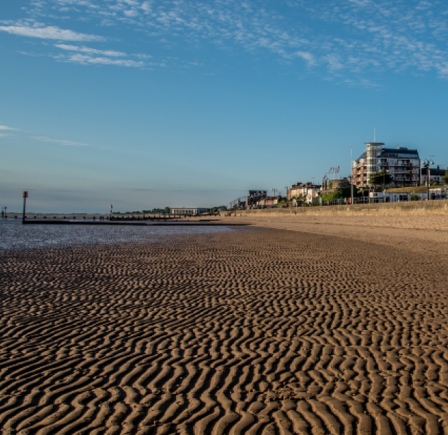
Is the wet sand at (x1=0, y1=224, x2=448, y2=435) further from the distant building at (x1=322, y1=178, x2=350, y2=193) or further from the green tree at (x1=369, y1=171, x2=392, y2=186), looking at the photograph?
the green tree at (x1=369, y1=171, x2=392, y2=186)

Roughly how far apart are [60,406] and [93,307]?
4.39 m

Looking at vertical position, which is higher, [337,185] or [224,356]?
[337,185]

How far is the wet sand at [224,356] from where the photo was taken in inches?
A: 154

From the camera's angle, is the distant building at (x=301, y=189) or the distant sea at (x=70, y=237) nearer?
the distant sea at (x=70, y=237)

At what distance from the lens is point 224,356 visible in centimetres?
554

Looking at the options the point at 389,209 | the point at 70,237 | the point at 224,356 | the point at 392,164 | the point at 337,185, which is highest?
the point at 392,164

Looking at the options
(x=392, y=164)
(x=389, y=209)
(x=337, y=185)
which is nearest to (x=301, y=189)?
(x=392, y=164)

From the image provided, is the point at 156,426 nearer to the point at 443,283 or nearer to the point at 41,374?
the point at 41,374

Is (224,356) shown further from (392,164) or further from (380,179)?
(392,164)

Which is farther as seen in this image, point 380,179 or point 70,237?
point 380,179

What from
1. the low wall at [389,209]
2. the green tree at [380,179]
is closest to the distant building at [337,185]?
the green tree at [380,179]

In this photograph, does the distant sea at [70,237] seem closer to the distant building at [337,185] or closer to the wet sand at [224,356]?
the wet sand at [224,356]

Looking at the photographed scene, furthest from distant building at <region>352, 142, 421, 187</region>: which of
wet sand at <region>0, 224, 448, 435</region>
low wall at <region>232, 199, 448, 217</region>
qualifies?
wet sand at <region>0, 224, 448, 435</region>

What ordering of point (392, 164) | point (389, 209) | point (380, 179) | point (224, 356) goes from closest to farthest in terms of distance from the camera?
point (224, 356)
point (389, 209)
point (380, 179)
point (392, 164)
